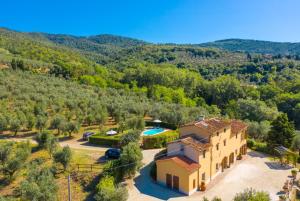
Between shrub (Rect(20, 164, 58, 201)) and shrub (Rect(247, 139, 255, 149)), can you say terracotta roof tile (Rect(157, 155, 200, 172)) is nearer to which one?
shrub (Rect(20, 164, 58, 201))

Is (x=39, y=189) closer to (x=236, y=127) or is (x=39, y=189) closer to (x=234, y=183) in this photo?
(x=234, y=183)

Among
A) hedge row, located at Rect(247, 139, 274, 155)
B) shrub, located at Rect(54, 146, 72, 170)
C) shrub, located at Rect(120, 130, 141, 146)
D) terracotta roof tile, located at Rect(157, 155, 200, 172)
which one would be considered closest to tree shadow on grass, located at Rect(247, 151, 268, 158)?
hedge row, located at Rect(247, 139, 274, 155)

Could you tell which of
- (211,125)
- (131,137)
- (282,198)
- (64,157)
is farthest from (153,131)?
(282,198)

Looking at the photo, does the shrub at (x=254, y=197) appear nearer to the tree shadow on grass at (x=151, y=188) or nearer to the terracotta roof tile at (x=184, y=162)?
the terracotta roof tile at (x=184, y=162)

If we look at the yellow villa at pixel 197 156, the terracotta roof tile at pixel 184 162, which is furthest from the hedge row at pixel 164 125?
the terracotta roof tile at pixel 184 162

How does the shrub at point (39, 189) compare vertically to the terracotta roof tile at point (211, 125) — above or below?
below

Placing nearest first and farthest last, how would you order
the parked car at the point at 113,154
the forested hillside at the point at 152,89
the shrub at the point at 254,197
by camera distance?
the shrub at the point at 254,197 → the parked car at the point at 113,154 → the forested hillside at the point at 152,89

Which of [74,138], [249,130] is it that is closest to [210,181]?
[249,130]
